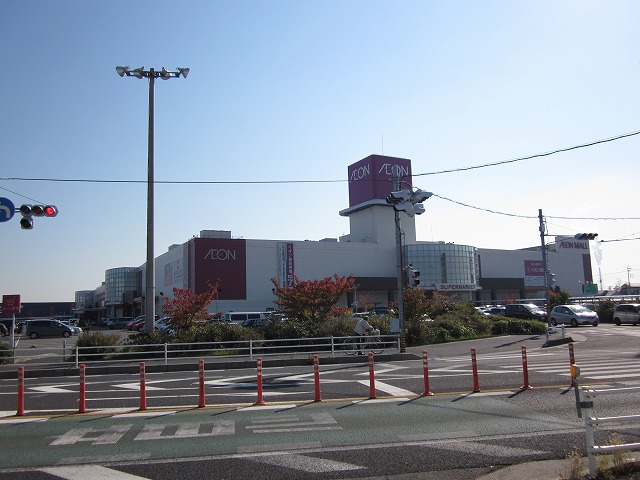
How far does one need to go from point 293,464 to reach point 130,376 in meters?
12.1

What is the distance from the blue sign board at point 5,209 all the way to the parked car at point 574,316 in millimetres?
34697

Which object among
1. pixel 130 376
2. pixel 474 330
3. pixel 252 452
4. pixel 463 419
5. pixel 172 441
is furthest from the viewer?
pixel 474 330

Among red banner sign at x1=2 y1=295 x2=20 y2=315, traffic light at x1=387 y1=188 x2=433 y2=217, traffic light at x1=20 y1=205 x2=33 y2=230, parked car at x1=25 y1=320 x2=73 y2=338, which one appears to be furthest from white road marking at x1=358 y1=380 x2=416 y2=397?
parked car at x1=25 y1=320 x2=73 y2=338

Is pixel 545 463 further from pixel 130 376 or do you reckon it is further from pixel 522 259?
pixel 522 259

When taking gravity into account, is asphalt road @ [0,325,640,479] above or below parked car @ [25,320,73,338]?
below

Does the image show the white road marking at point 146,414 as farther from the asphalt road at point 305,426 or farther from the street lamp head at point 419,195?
the street lamp head at point 419,195

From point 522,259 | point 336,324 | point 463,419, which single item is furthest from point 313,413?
point 522,259

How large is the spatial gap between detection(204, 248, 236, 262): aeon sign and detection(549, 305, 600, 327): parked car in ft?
136

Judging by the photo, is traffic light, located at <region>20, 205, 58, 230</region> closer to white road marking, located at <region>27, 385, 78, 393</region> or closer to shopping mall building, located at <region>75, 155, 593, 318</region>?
white road marking, located at <region>27, 385, 78, 393</region>

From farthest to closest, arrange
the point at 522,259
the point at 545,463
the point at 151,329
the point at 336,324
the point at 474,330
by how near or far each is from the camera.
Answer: the point at 522,259 < the point at 474,330 < the point at 336,324 < the point at 151,329 < the point at 545,463

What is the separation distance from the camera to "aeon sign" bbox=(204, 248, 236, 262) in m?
69.3

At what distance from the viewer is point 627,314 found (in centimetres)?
4081

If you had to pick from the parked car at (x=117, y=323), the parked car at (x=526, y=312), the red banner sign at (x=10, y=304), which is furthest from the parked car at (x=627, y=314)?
the parked car at (x=117, y=323)

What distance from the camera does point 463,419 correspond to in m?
9.29
